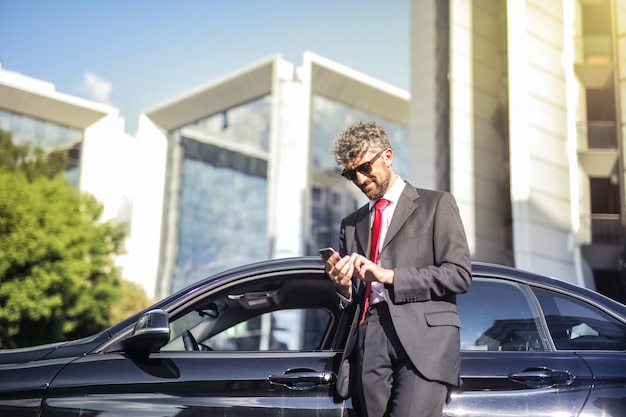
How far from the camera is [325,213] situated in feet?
185

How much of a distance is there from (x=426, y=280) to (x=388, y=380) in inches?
15.7

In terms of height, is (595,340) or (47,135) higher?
(47,135)

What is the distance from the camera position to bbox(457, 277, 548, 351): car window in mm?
3020

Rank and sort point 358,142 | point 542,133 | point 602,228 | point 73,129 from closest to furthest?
point 358,142 → point 602,228 → point 542,133 → point 73,129

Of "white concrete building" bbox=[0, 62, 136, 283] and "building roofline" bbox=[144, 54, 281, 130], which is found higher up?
"building roofline" bbox=[144, 54, 281, 130]

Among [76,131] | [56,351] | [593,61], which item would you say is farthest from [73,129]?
[56,351]

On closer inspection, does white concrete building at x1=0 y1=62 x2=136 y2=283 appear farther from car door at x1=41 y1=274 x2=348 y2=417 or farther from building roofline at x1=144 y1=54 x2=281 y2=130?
car door at x1=41 y1=274 x2=348 y2=417

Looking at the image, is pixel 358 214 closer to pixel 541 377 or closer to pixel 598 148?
pixel 541 377

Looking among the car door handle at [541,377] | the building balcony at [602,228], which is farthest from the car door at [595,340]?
the building balcony at [602,228]

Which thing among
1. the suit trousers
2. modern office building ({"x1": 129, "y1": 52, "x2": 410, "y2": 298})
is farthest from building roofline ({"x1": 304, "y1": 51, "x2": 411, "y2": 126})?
the suit trousers

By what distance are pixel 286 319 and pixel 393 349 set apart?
45512 millimetres

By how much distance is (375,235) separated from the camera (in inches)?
106

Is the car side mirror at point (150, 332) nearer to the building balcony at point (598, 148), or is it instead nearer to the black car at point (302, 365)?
the black car at point (302, 365)

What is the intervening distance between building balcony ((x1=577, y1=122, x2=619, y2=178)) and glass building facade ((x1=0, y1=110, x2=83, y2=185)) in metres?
41.1
